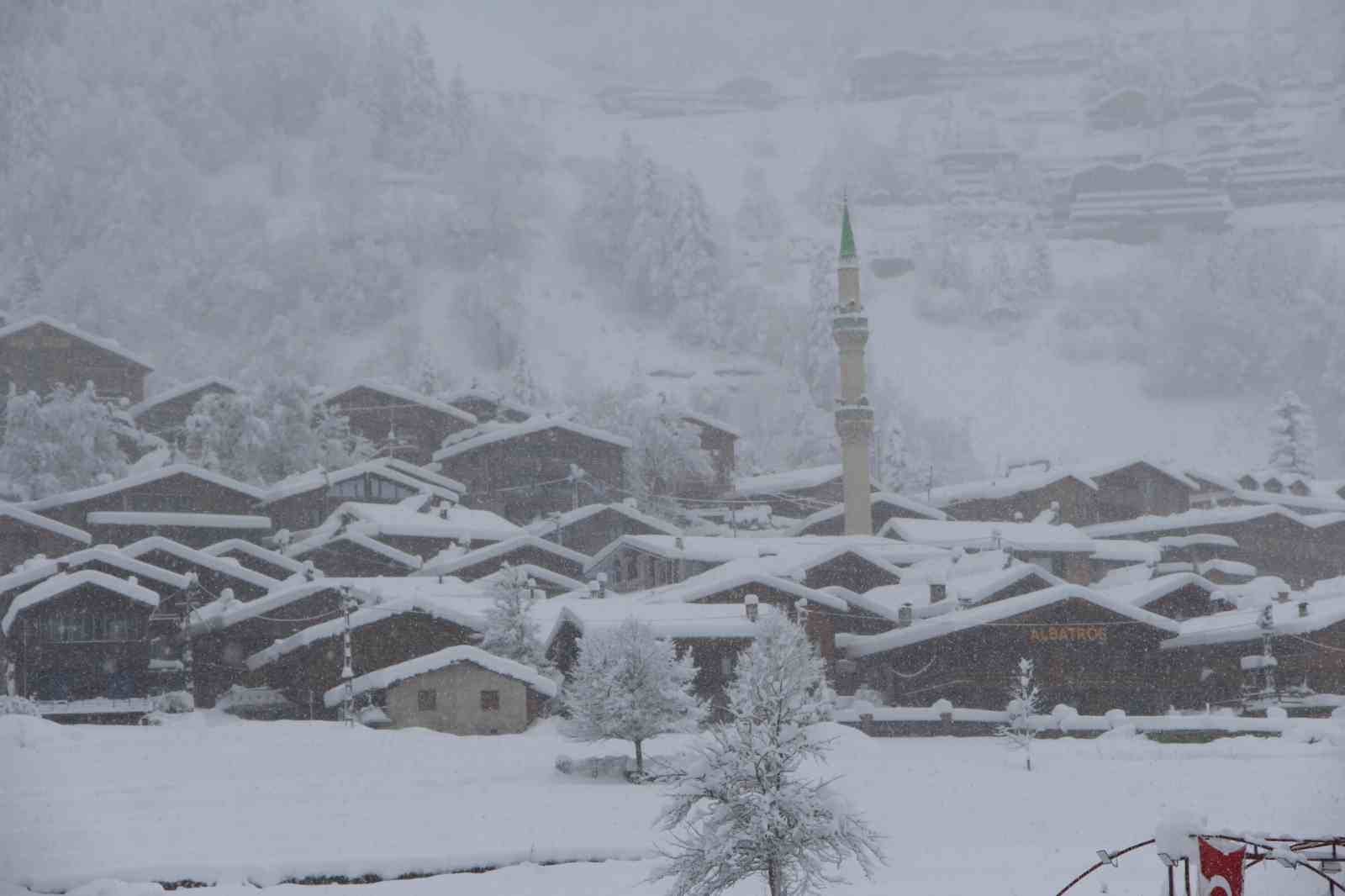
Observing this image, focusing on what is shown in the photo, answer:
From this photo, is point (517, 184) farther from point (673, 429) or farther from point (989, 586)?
point (989, 586)

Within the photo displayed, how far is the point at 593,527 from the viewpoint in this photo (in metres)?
66.4

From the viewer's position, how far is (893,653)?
161ft

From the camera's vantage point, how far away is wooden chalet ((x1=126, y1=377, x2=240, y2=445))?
8288cm

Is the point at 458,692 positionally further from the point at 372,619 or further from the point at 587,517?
the point at 587,517

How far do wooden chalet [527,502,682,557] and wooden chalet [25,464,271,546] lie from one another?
1013cm

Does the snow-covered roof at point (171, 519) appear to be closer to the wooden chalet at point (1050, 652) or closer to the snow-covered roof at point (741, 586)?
the snow-covered roof at point (741, 586)

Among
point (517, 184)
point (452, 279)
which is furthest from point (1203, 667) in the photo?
point (517, 184)

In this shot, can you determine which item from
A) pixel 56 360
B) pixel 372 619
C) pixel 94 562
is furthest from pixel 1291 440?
pixel 94 562

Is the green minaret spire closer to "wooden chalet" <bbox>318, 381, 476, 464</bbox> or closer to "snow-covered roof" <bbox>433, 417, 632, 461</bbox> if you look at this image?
"snow-covered roof" <bbox>433, 417, 632, 461</bbox>

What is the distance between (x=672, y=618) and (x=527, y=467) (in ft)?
97.4

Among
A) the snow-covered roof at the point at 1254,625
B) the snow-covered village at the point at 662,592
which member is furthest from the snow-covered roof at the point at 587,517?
the snow-covered roof at the point at 1254,625

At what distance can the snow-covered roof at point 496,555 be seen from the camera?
5758 cm

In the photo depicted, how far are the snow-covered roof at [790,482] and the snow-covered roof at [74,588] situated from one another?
4047cm

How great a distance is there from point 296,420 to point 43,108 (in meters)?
137
